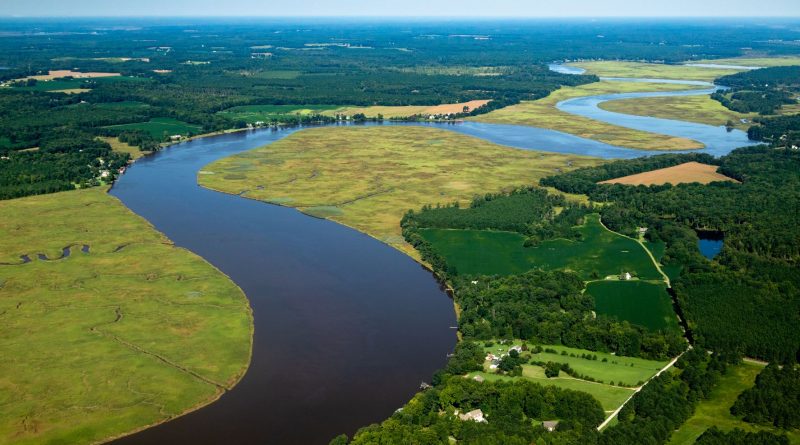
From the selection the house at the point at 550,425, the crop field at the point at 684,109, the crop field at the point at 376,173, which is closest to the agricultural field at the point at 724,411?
the house at the point at 550,425

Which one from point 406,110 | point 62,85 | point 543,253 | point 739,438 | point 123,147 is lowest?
point 739,438

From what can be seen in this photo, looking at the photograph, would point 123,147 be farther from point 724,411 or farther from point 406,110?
point 724,411

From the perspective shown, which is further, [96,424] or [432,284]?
[432,284]

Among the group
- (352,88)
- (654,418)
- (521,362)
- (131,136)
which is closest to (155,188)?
(131,136)

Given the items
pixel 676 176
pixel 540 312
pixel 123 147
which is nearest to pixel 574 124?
pixel 676 176

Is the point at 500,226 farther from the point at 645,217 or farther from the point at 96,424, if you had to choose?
the point at 96,424
